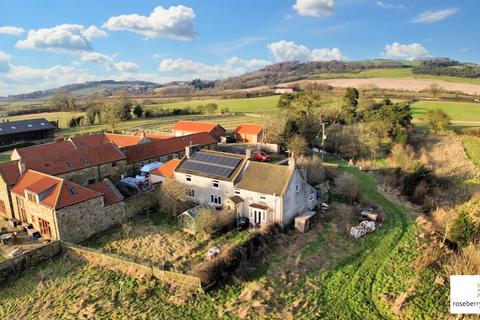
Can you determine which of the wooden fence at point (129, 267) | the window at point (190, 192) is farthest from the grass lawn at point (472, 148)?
the wooden fence at point (129, 267)

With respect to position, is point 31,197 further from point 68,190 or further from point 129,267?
point 129,267

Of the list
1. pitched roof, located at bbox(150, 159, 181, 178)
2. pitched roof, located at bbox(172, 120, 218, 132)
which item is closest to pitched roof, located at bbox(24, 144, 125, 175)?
pitched roof, located at bbox(150, 159, 181, 178)

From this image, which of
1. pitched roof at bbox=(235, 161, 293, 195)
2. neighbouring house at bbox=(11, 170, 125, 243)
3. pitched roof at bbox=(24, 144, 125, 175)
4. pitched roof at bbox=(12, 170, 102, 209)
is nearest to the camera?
neighbouring house at bbox=(11, 170, 125, 243)

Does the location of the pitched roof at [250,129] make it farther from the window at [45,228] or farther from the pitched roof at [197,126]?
the window at [45,228]

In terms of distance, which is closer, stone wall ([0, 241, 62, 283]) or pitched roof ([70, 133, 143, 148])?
stone wall ([0, 241, 62, 283])

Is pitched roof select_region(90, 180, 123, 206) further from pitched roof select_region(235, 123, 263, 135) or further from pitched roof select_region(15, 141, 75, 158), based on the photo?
pitched roof select_region(235, 123, 263, 135)

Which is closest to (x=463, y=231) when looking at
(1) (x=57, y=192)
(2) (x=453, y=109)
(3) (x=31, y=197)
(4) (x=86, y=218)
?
(4) (x=86, y=218)

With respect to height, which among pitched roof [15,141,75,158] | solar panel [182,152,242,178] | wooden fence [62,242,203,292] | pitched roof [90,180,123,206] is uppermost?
pitched roof [15,141,75,158]

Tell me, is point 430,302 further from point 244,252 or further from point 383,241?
point 244,252
